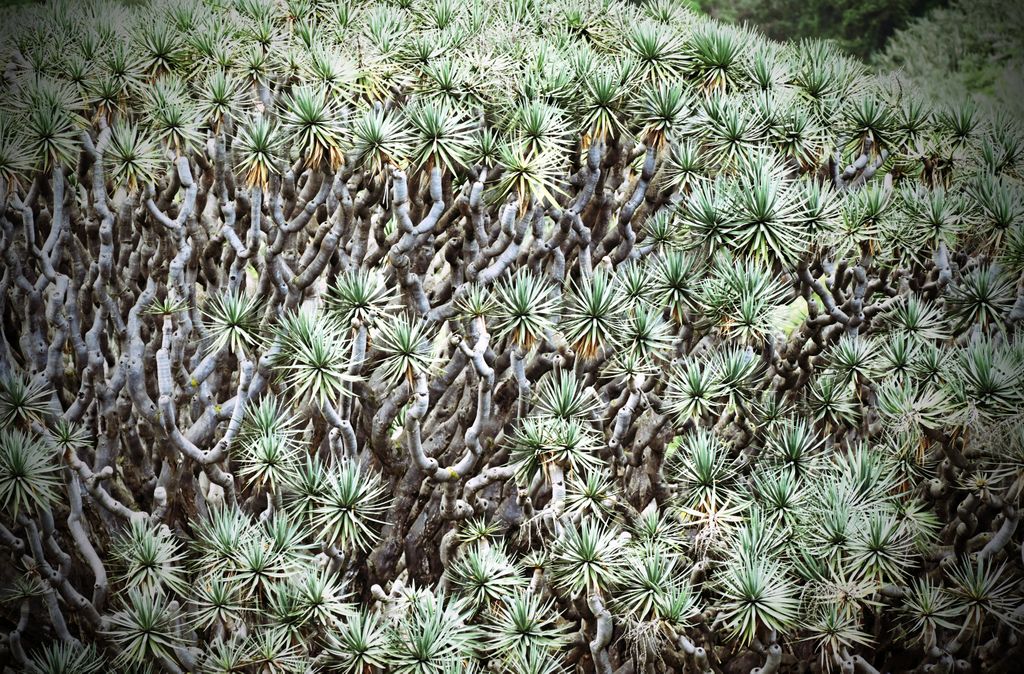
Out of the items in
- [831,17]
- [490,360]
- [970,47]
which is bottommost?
[831,17]

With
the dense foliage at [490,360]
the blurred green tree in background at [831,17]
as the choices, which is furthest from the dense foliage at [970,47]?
the dense foliage at [490,360]

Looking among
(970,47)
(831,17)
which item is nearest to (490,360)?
(970,47)

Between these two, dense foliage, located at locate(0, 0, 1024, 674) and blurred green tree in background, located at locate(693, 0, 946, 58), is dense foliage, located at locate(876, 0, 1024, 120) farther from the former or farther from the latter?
dense foliage, located at locate(0, 0, 1024, 674)

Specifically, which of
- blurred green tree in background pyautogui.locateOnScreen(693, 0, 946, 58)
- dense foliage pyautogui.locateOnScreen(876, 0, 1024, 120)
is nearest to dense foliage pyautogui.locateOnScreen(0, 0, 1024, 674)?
dense foliage pyautogui.locateOnScreen(876, 0, 1024, 120)

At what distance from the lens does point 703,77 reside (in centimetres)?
521

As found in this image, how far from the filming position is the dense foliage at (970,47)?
13109mm

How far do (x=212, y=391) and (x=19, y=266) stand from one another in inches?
43.7

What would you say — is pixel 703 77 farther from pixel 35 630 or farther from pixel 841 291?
pixel 35 630

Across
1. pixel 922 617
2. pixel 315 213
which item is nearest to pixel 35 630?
pixel 315 213

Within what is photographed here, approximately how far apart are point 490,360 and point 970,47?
11931 mm

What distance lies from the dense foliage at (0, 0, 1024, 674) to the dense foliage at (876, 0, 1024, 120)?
29.5 feet

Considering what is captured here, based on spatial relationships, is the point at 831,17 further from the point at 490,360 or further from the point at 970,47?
the point at 490,360

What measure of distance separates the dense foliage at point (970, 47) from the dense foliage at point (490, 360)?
29.5ft

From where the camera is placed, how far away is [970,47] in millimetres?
13734
